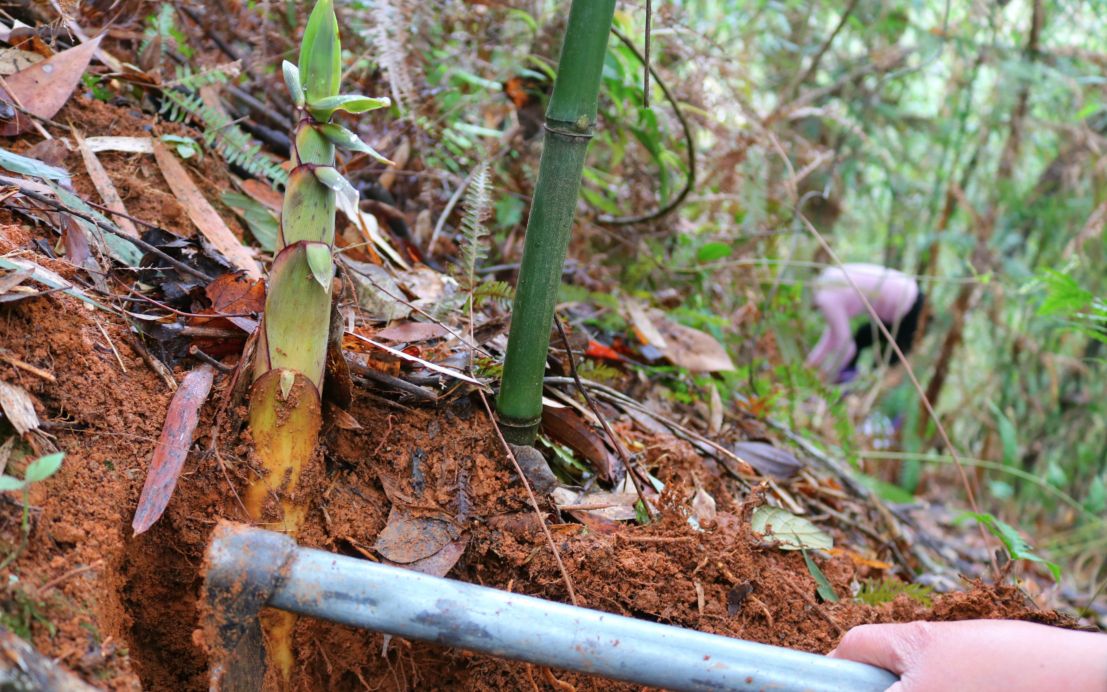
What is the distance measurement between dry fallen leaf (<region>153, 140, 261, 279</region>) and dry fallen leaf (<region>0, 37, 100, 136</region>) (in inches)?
7.2

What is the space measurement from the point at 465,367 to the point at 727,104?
1521 mm

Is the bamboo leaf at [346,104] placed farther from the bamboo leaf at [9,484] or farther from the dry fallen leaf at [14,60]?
the dry fallen leaf at [14,60]

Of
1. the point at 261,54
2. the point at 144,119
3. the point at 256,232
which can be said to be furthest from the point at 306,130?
the point at 261,54

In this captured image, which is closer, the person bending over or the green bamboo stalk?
the green bamboo stalk

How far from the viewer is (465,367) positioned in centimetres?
152

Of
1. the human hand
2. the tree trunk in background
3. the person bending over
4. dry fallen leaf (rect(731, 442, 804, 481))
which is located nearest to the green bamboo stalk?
the human hand

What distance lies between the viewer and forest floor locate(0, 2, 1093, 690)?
1.08 m

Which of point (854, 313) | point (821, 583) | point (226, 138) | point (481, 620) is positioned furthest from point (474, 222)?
point (854, 313)

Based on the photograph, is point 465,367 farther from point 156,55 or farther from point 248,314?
point 156,55

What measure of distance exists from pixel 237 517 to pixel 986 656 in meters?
1.01

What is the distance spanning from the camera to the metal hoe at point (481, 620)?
1036mm

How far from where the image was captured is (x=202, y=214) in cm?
165

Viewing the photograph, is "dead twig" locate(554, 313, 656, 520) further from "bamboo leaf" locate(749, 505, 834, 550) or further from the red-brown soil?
"bamboo leaf" locate(749, 505, 834, 550)

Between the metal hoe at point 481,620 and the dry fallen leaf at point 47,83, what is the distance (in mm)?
1008
